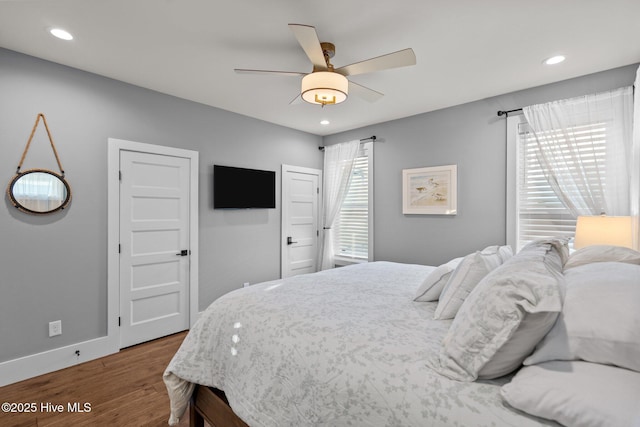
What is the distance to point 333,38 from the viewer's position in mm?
2326

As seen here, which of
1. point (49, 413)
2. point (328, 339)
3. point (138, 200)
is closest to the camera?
point (328, 339)

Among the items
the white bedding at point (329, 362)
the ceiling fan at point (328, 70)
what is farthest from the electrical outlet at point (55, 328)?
the ceiling fan at point (328, 70)

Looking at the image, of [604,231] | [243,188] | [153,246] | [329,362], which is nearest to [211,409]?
[329,362]

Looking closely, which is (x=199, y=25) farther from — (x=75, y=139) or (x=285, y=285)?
(x=285, y=285)

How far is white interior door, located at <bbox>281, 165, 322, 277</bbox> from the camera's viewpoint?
4.70 m

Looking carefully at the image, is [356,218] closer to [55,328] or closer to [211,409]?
[211,409]

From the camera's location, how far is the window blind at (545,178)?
287 cm

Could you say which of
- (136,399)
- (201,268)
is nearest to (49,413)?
(136,399)

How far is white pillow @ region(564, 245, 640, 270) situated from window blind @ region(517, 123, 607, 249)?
159cm

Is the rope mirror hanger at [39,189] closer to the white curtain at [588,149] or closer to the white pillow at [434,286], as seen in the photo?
the white pillow at [434,286]

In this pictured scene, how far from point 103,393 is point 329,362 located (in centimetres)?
A: 221

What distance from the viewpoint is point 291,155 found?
4.80 m

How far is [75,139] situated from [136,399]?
2364mm

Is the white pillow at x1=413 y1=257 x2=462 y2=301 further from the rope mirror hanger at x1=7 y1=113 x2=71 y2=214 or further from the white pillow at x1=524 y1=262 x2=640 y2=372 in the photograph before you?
the rope mirror hanger at x1=7 y1=113 x2=71 y2=214
